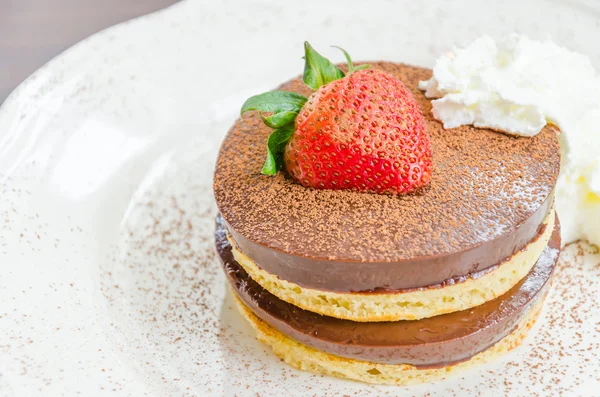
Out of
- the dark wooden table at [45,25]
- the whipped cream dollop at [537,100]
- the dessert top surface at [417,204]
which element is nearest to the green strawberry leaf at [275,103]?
the dessert top surface at [417,204]

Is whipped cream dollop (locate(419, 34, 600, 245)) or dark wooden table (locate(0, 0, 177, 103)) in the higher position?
whipped cream dollop (locate(419, 34, 600, 245))

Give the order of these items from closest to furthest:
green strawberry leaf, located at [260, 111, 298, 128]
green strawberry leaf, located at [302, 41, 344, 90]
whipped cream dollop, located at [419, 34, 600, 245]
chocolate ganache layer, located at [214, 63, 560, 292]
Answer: chocolate ganache layer, located at [214, 63, 560, 292] < green strawberry leaf, located at [260, 111, 298, 128] < green strawberry leaf, located at [302, 41, 344, 90] < whipped cream dollop, located at [419, 34, 600, 245]

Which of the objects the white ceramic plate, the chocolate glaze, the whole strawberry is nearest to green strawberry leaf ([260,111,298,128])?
the whole strawberry

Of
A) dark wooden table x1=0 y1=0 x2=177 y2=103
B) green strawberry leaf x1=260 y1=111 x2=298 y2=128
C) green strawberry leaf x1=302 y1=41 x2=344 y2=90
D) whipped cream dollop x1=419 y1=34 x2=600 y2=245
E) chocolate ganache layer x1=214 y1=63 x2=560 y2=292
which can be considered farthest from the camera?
dark wooden table x1=0 y1=0 x2=177 y2=103

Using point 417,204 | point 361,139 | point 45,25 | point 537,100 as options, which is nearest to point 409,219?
point 417,204

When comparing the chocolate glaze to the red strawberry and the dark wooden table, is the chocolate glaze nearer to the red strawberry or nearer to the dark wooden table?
the red strawberry

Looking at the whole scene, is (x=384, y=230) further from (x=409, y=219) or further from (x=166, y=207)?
(x=166, y=207)
